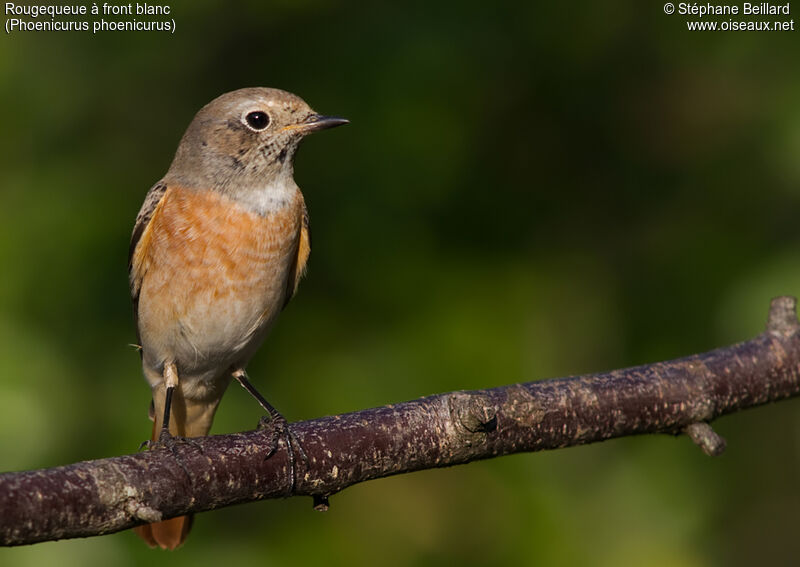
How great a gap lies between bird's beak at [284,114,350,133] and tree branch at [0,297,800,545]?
1415mm

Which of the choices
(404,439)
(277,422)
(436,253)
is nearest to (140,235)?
(277,422)

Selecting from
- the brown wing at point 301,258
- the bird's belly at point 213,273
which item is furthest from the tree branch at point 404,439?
the brown wing at point 301,258

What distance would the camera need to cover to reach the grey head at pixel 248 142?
455 cm

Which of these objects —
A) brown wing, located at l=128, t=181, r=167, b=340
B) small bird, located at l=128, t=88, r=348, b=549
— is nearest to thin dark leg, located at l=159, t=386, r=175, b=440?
small bird, located at l=128, t=88, r=348, b=549

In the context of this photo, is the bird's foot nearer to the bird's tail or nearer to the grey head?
the bird's tail

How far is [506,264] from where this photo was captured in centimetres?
491

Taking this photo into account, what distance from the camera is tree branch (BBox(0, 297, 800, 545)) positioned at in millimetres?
2912

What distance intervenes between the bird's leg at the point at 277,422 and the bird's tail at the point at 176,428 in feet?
0.90

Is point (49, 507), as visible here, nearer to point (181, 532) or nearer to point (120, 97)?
point (181, 532)

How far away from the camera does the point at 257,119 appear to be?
4.58 m

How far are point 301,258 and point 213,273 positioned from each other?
0.54m

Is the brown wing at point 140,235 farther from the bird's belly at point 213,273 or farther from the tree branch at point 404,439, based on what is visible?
the tree branch at point 404,439

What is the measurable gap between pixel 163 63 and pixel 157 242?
108 cm

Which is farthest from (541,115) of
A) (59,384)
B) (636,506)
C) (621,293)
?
(59,384)
